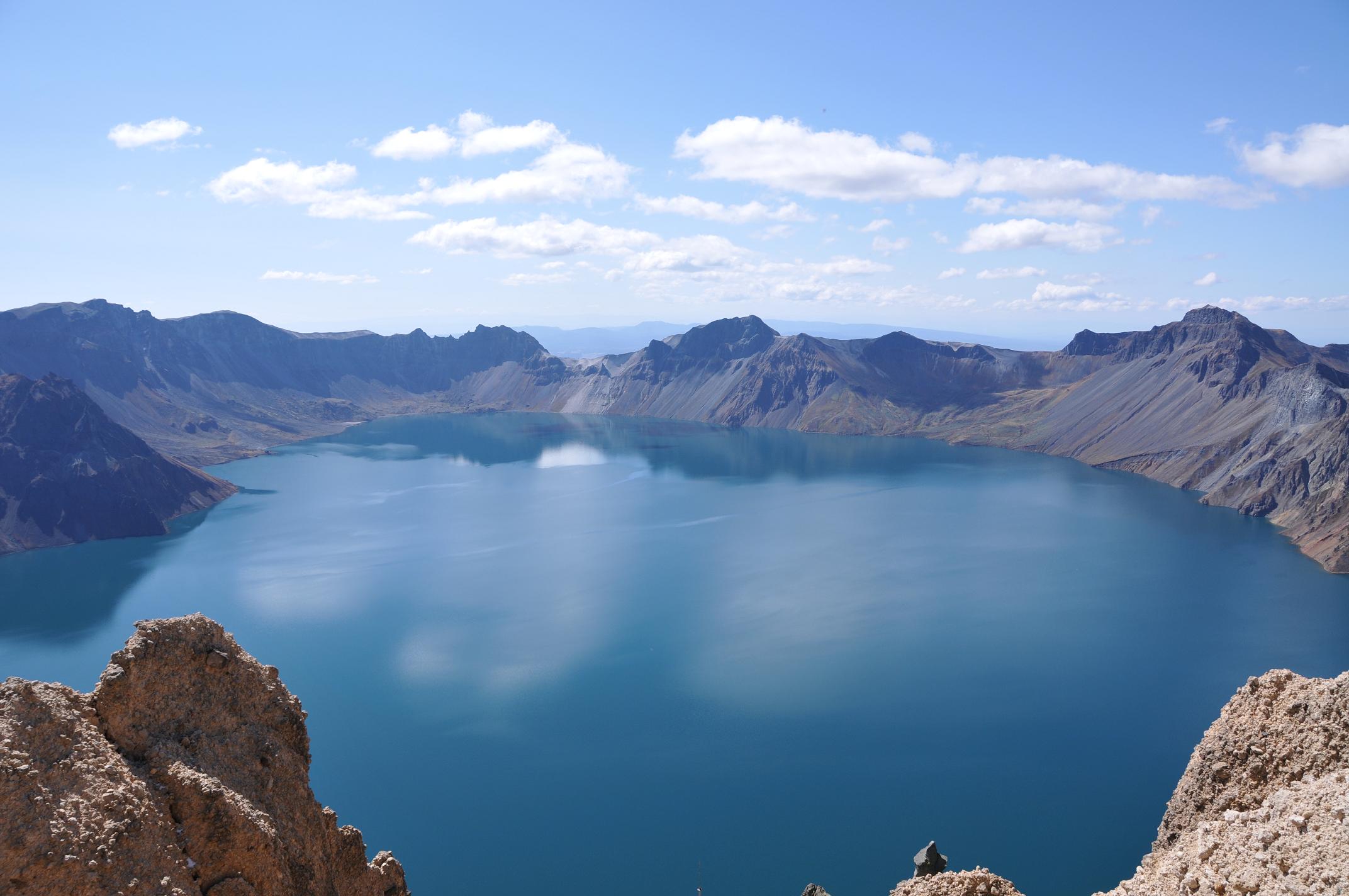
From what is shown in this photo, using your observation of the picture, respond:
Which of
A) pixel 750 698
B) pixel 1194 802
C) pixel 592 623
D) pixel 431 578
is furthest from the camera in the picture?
pixel 431 578

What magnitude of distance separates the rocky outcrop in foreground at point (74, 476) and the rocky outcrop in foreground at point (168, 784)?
112 metres

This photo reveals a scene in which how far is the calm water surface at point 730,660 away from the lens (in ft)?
133

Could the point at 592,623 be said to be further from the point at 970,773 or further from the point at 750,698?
the point at 970,773

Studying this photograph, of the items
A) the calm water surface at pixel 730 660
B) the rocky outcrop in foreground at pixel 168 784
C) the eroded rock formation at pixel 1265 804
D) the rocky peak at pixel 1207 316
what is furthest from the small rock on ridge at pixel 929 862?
the rocky peak at pixel 1207 316

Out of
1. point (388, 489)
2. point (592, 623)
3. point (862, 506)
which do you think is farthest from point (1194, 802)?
point (388, 489)

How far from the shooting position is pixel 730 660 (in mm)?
62812

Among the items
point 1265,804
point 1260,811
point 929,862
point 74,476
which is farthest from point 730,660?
point 74,476

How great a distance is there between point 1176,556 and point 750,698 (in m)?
65.8

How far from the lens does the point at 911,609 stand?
7650 centimetres

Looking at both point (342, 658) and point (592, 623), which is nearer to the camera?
point (342, 658)

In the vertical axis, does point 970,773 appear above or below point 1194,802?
below

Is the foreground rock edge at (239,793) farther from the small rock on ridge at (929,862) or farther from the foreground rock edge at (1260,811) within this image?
the small rock on ridge at (929,862)

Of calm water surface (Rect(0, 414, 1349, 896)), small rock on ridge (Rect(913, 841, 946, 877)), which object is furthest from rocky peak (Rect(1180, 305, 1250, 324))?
small rock on ridge (Rect(913, 841, 946, 877))

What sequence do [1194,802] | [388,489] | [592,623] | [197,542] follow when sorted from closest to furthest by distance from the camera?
[1194,802]
[592,623]
[197,542]
[388,489]
